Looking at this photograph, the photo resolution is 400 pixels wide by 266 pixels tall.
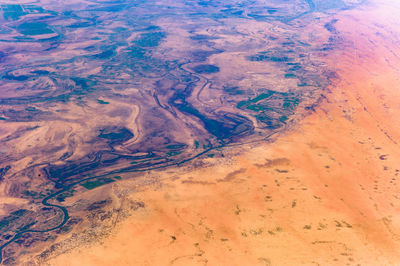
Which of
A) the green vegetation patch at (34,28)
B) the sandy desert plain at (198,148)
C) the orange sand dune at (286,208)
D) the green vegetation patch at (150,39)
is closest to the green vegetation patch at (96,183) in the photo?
the sandy desert plain at (198,148)

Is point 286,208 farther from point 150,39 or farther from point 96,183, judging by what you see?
point 150,39

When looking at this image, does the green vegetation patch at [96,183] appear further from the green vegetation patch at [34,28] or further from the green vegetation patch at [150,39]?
the green vegetation patch at [34,28]

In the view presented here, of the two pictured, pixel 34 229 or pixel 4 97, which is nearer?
pixel 34 229

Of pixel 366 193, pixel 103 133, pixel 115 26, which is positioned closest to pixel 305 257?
pixel 366 193

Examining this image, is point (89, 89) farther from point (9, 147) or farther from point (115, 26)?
point (115, 26)

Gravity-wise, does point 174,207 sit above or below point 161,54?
below

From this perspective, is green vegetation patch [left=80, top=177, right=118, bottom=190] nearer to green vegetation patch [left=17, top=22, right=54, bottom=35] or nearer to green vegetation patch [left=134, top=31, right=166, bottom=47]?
green vegetation patch [left=134, top=31, right=166, bottom=47]
